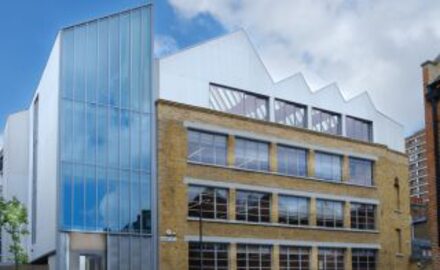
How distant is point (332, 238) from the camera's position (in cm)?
5122

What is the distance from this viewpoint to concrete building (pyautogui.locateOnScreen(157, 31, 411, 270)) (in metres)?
43.2

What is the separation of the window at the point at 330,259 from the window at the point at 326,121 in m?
8.05

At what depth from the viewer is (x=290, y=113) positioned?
50.2m

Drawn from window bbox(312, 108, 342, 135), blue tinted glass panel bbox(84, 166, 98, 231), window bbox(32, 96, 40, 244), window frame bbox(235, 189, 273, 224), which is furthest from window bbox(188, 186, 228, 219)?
window bbox(312, 108, 342, 135)

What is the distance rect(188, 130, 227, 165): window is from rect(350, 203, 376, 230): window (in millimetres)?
12505

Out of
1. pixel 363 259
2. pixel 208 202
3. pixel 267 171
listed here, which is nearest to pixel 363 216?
pixel 363 259

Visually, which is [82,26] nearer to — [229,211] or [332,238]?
[229,211]

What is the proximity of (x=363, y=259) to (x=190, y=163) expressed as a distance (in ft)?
54.9

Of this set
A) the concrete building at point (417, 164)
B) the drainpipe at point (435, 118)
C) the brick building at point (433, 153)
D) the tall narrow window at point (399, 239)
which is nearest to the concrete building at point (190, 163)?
the tall narrow window at point (399, 239)

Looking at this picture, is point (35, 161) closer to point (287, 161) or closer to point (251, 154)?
point (251, 154)

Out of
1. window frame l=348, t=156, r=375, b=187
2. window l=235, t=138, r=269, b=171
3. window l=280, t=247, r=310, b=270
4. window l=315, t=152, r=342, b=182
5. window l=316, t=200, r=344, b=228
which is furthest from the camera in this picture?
window frame l=348, t=156, r=375, b=187

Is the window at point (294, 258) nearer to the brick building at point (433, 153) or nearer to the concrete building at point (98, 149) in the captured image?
the concrete building at point (98, 149)

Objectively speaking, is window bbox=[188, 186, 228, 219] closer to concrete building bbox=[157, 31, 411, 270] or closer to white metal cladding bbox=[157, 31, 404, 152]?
concrete building bbox=[157, 31, 411, 270]

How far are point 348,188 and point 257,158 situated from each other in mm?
8832
